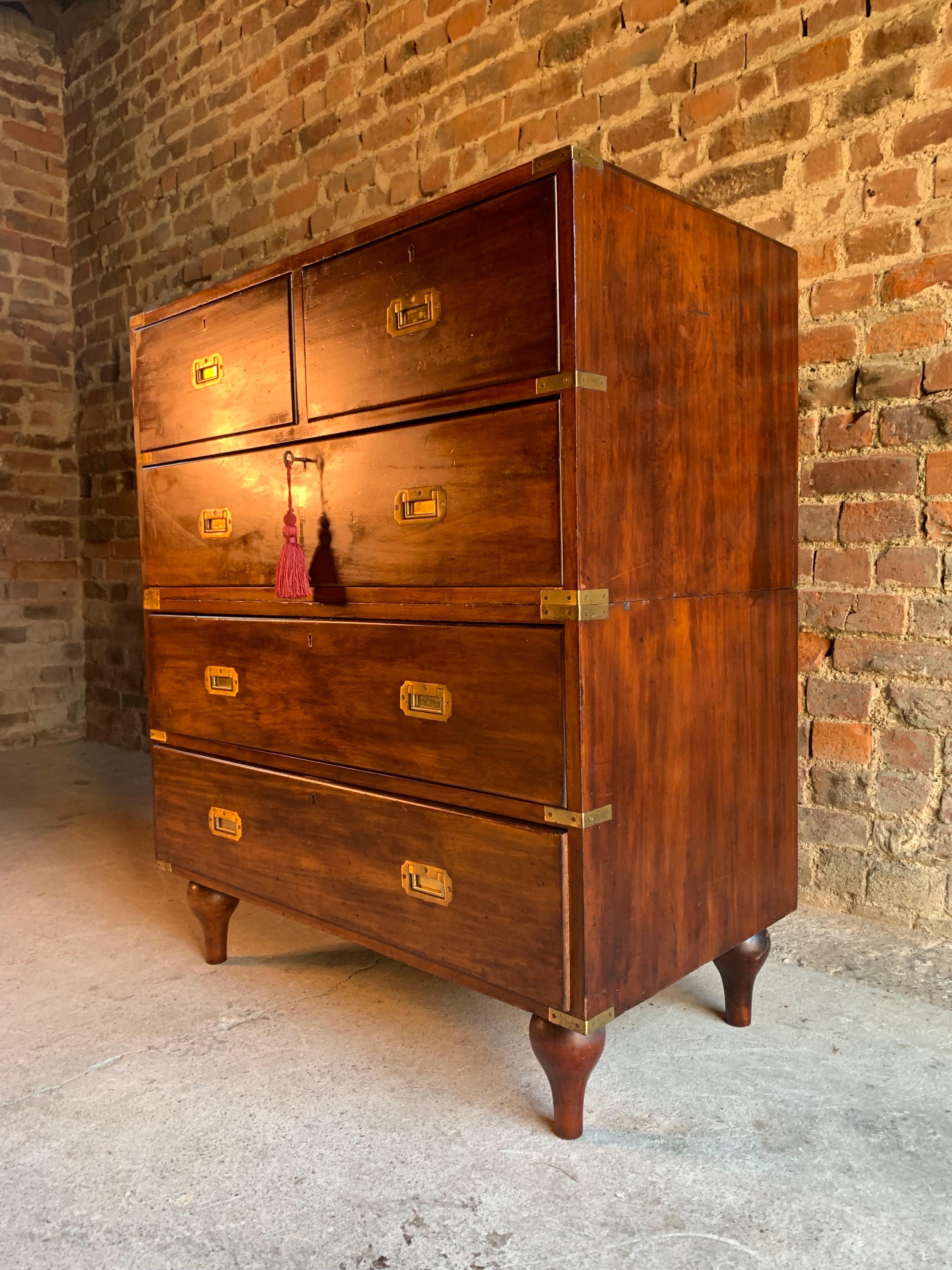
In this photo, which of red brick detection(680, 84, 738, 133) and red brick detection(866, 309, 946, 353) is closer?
red brick detection(866, 309, 946, 353)

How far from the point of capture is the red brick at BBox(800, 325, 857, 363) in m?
2.05

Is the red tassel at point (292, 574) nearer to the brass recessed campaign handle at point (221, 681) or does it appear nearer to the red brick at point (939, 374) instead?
the brass recessed campaign handle at point (221, 681)

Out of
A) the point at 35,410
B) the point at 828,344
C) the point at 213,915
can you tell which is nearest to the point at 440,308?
the point at 828,344

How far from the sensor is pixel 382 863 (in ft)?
5.41

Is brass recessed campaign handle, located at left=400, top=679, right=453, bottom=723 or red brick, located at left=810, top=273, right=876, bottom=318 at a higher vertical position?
red brick, located at left=810, top=273, right=876, bottom=318

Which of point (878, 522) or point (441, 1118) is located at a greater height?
point (878, 522)

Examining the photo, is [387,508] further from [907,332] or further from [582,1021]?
[907,332]

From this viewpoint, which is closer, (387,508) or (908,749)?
(387,508)

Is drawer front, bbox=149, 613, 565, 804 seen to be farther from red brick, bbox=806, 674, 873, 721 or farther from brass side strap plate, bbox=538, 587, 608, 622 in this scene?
red brick, bbox=806, 674, 873, 721

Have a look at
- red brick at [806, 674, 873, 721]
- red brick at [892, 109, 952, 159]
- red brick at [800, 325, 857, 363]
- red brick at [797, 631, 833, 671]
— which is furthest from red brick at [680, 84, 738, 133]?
red brick at [806, 674, 873, 721]

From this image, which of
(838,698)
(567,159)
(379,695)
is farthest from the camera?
(838,698)

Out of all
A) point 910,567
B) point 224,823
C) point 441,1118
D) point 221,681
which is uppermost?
point 910,567

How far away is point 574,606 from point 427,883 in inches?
21.9

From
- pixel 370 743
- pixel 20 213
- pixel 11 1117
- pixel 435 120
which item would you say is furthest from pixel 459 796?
pixel 20 213
